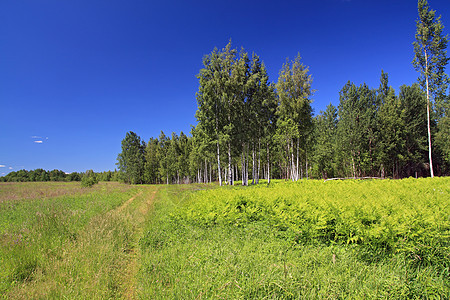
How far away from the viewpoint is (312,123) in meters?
26.6

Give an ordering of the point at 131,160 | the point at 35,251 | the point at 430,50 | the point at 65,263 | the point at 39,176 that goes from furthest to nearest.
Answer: the point at 39,176 < the point at 131,160 < the point at 430,50 < the point at 35,251 < the point at 65,263

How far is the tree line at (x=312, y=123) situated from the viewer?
23.8 metres

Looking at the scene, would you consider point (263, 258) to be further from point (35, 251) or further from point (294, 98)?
point (294, 98)

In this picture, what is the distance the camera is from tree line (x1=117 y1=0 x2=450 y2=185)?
2375 centimetres

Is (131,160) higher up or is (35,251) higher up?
(131,160)

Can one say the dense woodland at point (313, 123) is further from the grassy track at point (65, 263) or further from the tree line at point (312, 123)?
the grassy track at point (65, 263)

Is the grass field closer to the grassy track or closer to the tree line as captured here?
the grassy track

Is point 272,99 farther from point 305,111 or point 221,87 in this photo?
point 221,87

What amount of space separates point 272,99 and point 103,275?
89.5 ft

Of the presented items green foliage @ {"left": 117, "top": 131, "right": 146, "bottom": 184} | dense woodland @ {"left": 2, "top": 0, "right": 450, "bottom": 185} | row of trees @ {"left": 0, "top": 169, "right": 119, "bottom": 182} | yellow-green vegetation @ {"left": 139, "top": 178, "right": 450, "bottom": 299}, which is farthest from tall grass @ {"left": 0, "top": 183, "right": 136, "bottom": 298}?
row of trees @ {"left": 0, "top": 169, "right": 119, "bottom": 182}

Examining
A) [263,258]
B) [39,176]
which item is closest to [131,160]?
[39,176]

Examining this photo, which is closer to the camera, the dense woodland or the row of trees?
the dense woodland

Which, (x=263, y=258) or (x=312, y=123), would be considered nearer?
(x=263, y=258)

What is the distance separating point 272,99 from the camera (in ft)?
90.2
